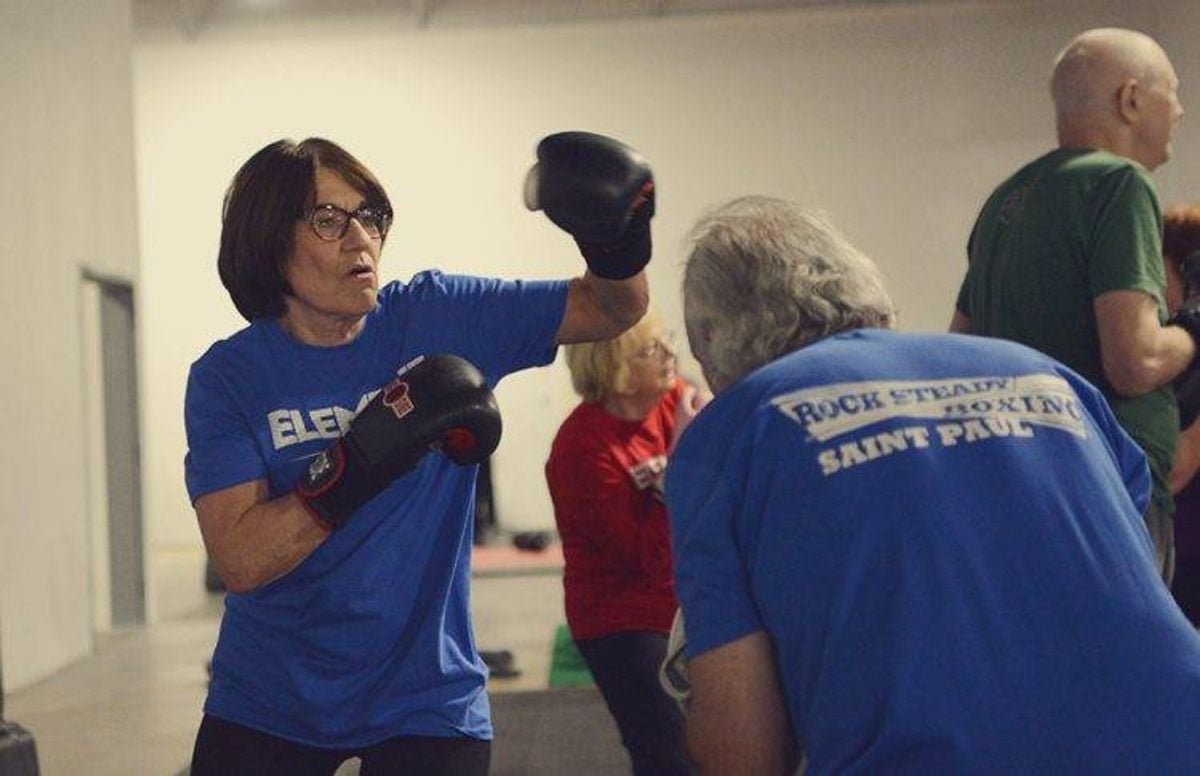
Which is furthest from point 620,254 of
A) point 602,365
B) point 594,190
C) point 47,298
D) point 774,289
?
point 47,298

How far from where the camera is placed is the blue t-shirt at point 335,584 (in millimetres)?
1983

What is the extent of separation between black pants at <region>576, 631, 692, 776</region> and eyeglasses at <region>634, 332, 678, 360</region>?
0.66 m

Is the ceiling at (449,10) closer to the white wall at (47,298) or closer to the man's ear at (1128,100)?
the white wall at (47,298)

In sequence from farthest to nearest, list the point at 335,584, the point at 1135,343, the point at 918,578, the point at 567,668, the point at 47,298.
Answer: the point at 47,298, the point at 567,668, the point at 1135,343, the point at 335,584, the point at 918,578

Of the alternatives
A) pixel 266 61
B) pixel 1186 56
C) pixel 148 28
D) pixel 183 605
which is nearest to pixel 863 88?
pixel 1186 56

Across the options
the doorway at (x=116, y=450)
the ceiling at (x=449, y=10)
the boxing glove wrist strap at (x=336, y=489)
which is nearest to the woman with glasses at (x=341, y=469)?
the boxing glove wrist strap at (x=336, y=489)

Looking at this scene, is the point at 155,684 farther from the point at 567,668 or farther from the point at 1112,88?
the point at 1112,88

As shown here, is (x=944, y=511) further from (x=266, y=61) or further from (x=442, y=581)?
(x=266, y=61)

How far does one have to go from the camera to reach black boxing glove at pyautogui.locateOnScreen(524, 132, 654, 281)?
1973 millimetres

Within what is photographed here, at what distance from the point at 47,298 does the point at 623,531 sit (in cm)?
442

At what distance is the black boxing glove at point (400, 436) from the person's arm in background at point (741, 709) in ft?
2.01

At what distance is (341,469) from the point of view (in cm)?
187

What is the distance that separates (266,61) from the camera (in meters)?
12.2

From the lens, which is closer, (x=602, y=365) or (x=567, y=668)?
(x=602, y=365)
